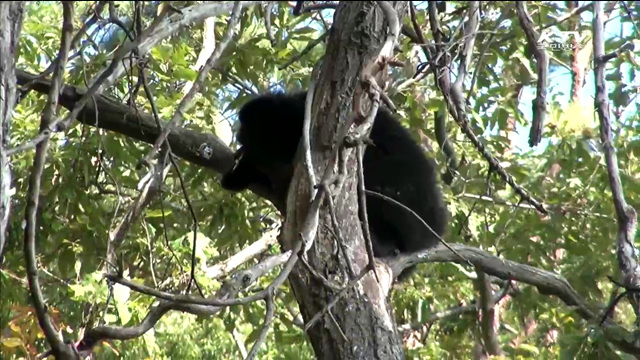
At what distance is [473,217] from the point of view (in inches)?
232

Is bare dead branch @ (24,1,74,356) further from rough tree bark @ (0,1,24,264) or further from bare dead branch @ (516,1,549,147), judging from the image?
bare dead branch @ (516,1,549,147)

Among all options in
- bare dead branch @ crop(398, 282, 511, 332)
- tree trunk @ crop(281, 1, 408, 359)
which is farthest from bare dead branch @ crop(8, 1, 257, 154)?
bare dead branch @ crop(398, 282, 511, 332)

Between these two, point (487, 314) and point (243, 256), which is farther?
point (487, 314)

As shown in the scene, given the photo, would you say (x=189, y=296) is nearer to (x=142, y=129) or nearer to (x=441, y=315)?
(x=142, y=129)

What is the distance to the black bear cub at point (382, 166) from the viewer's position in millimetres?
4340

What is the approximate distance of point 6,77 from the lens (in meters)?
1.71

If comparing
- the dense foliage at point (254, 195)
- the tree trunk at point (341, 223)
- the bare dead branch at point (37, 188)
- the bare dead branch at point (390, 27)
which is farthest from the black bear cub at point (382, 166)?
the bare dead branch at point (37, 188)

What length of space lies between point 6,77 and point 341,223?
157 centimetres

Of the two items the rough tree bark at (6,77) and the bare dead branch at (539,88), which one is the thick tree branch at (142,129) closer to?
the bare dead branch at (539,88)

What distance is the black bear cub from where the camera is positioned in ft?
14.2

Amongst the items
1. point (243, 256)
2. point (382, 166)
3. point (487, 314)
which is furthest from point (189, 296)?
point (487, 314)

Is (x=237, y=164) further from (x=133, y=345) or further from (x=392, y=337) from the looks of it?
(x=133, y=345)

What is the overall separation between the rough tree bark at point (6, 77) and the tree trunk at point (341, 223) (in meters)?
1.31

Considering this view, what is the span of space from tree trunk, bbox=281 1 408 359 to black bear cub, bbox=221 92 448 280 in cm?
107
